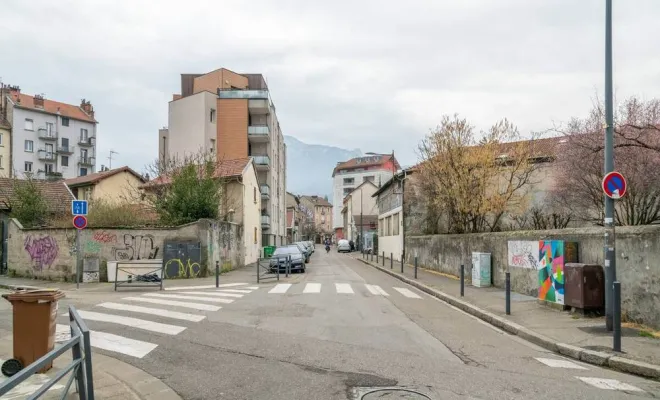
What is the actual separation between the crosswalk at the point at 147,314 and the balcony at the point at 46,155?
62.6 m

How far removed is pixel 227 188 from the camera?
31.9 metres

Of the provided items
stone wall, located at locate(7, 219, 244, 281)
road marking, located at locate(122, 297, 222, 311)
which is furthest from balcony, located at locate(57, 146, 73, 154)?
road marking, located at locate(122, 297, 222, 311)

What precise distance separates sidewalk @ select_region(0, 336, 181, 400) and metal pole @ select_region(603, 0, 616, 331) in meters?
7.66

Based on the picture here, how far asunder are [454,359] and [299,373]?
95.5 inches

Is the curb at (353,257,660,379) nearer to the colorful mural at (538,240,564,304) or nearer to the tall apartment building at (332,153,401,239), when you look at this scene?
the colorful mural at (538,240,564,304)

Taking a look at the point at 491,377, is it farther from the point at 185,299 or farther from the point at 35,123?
the point at 35,123

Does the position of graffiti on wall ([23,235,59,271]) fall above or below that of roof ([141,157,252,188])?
below

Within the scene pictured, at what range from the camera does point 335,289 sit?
1712 cm

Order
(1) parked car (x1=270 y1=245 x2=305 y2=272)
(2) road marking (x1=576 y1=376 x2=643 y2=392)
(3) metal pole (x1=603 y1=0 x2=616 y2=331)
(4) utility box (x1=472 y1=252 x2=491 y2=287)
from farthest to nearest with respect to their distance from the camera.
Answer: (1) parked car (x1=270 y1=245 x2=305 y2=272)
(4) utility box (x1=472 y1=252 x2=491 y2=287)
(3) metal pole (x1=603 y1=0 x2=616 y2=331)
(2) road marking (x1=576 y1=376 x2=643 y2=392)

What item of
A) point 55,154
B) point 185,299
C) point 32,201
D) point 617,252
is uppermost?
point 55,154

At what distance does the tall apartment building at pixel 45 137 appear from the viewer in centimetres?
6525

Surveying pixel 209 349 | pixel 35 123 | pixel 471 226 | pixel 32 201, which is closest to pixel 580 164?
pixel 471 226

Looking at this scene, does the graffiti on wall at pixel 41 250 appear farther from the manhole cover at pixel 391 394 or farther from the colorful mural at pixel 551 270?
the manhole cover at pixel 391 394

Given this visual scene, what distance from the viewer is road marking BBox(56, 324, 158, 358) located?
24.9ft
